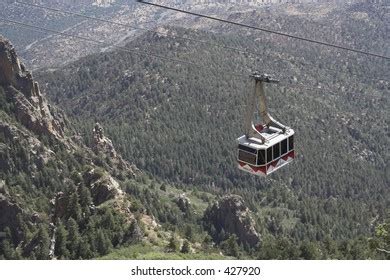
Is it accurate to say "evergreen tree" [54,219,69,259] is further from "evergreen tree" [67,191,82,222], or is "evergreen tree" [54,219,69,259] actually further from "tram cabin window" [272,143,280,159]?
"tram cabin window" [272,143,280,159]

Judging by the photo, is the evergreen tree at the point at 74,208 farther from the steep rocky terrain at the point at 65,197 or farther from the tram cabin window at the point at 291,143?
the tram cabin window at the point at 291,143

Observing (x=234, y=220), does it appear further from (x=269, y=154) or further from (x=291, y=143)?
(x=269, y=154)

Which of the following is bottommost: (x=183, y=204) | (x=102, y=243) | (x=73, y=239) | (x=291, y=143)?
(x=183, y=204)

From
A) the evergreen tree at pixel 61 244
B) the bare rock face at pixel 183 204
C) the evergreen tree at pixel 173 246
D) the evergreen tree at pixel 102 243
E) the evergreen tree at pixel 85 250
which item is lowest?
the bare rock face at pixel 183 204

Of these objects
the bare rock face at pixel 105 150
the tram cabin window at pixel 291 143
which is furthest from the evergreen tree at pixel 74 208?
the bare rock face at pixel 105 150

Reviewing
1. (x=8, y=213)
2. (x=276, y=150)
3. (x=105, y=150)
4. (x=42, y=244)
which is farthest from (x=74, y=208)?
(x=105, y=150)

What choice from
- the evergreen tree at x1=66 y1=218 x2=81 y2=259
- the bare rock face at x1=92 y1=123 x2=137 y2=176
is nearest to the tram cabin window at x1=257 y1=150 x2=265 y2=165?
the evergreen tree at x1=66 y1=218 x2=81 y2=259
